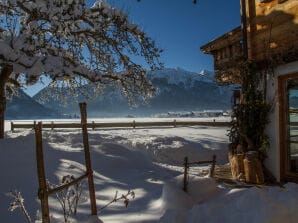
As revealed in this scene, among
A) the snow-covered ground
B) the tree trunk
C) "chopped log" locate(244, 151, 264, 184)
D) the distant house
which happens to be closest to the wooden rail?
the snow-covered ground

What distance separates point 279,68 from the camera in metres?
8.32

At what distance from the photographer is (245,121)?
9266mm

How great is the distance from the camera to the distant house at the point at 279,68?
794cm

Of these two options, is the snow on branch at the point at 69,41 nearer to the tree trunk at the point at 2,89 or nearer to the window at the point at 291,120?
the tree trunk at the point at 2,89

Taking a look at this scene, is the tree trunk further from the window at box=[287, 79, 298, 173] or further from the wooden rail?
the wooden rail

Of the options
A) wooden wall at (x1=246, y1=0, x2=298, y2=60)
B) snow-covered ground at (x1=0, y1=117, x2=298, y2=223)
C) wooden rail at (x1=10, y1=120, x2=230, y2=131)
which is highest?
wooden wall at (x1=246, y1=0, x2=298, y2=60)

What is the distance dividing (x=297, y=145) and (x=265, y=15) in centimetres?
316

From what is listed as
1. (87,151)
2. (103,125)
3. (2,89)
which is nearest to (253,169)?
(87,151)

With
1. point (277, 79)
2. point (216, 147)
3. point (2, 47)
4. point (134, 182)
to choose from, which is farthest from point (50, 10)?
point (216, 147)

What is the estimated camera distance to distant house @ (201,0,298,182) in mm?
7941

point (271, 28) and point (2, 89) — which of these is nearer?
point (271, 28)

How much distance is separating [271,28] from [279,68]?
100cm

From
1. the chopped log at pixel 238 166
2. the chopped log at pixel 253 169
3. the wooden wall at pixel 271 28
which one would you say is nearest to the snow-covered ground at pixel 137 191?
the chopped log at pixel 253 169

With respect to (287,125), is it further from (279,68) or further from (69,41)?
(69,41)
